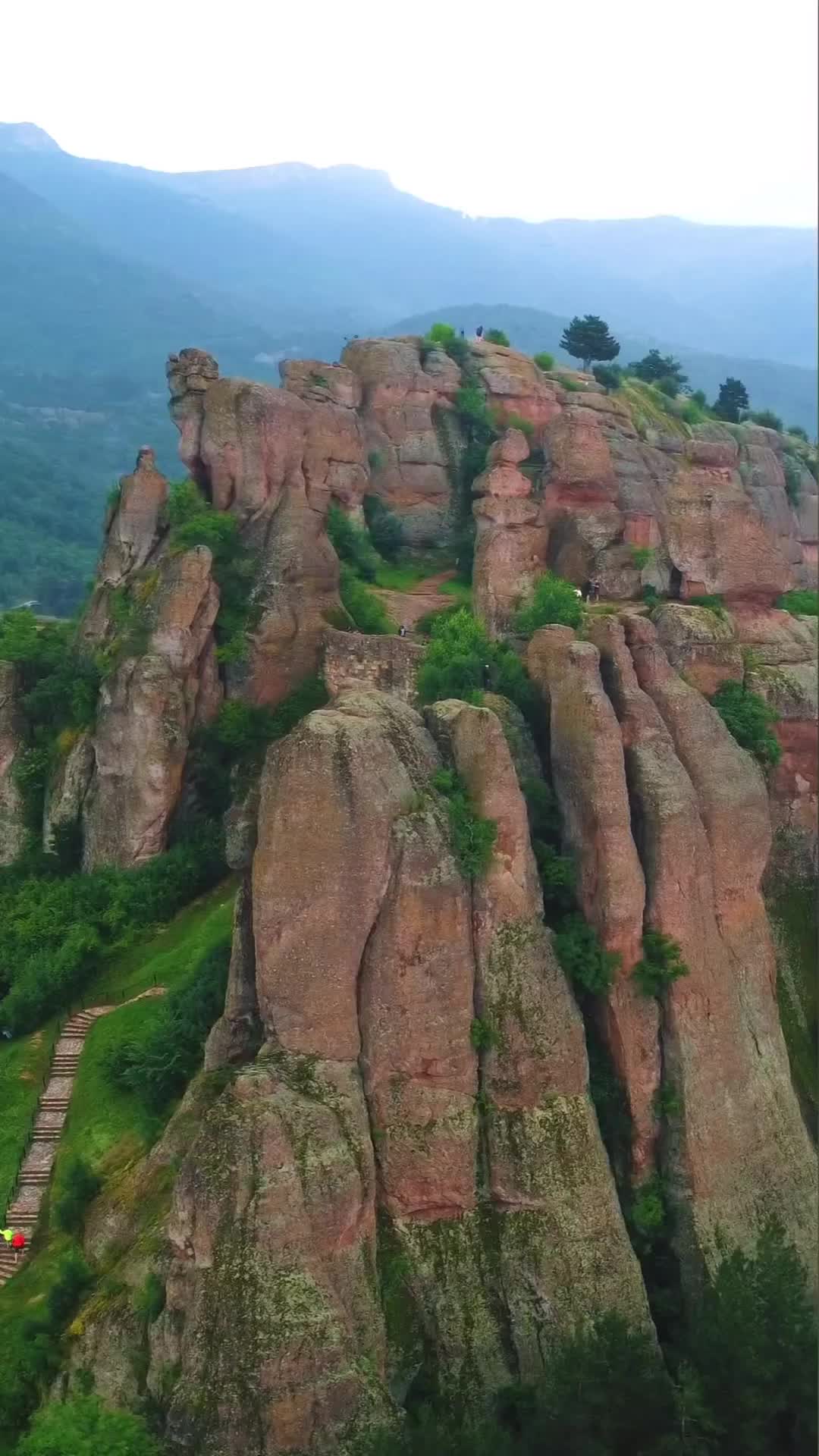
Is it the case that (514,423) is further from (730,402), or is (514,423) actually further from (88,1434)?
(88,1434)

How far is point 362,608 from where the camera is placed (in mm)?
40062

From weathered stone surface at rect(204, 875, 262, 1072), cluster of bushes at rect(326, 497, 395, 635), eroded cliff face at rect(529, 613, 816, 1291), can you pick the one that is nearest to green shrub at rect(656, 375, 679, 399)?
cluster of bushes at rect(326, 497, 395, 635)

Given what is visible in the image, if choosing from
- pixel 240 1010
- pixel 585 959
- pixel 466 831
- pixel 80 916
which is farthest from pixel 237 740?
pixel 585 959

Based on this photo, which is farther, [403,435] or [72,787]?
[403,435]

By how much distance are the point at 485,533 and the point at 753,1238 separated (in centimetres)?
2555

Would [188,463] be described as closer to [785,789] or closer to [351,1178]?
[785,789]

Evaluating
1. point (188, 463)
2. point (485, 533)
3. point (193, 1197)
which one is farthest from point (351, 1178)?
point (188, 463)

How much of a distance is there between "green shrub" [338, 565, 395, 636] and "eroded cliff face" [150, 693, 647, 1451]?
1651 centimetres

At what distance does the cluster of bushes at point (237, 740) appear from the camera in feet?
124

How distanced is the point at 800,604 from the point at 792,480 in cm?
3459

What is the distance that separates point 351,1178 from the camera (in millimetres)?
19828

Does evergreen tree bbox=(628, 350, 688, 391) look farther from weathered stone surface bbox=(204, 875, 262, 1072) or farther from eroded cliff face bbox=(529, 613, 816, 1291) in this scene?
weathered stone surface bbox=(204, 875, 262, 1072)

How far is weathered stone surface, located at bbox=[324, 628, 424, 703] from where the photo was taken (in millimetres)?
36000

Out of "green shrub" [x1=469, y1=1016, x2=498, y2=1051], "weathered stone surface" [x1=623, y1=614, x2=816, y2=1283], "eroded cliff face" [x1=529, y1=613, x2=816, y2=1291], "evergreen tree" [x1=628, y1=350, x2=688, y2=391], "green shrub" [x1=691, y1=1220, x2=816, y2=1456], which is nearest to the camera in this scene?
"green shrub" [x1=691, y1=1220, x2=816, y2=1456]
